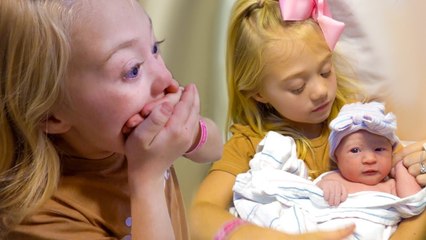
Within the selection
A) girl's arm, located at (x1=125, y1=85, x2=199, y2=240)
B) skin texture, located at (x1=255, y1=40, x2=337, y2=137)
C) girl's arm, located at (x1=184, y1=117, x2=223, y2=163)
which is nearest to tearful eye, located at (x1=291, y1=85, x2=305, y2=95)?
skin texture, located at (x1=255, y1=40, x2=337, y2=137)

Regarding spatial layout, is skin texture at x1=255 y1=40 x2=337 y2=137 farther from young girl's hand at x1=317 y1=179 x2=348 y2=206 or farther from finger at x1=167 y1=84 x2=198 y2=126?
finger at x1=167 y1=84 x2=198 y2=126

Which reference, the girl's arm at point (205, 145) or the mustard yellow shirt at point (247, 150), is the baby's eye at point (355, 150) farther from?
the girl's arm at point (205, 145)

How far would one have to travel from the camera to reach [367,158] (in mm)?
805

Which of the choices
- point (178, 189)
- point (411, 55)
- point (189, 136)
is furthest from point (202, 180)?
point (411, 55)

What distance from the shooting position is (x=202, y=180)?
2.45ft

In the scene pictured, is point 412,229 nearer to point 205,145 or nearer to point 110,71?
point 205,145

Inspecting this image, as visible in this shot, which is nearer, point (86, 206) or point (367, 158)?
point (86, 206)

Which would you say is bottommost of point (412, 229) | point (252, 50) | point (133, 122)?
point (412, 229)

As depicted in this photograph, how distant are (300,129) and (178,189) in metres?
0.29

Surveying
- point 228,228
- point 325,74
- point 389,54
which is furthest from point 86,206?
point 389,54

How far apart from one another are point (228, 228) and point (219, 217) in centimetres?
2

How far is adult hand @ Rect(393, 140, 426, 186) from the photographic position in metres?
0.79

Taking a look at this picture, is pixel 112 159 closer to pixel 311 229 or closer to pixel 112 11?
pixel 112 11

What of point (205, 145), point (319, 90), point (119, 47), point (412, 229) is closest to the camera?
point (119, 47)
